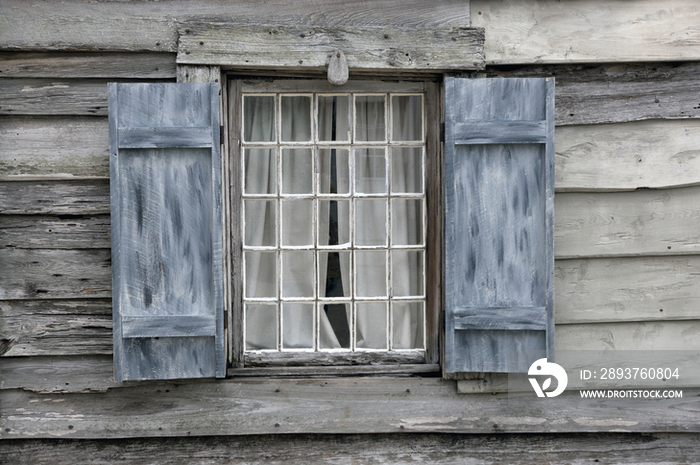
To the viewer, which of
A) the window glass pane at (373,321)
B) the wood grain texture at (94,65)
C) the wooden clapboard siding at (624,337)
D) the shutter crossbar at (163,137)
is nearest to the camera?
the shutter crossbar at (163,137)

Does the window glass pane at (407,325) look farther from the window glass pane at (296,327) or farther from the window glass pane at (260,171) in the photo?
the window glass pane at (260,171)

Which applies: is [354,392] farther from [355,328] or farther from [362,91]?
[362,91]

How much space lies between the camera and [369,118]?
260 centimetres

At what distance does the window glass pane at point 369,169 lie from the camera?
2.60 meters

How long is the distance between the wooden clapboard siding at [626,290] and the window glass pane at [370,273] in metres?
0.78

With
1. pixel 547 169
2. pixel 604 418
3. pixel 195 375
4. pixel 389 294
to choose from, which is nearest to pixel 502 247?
pixel 547 169

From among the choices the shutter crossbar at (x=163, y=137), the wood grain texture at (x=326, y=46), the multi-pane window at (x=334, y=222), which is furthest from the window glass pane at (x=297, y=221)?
the wood grain texture at (x=326, y=46)

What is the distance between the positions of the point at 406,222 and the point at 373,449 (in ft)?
3.40

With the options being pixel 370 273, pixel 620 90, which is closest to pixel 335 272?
pixel 370 273

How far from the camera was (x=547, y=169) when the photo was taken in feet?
7.73

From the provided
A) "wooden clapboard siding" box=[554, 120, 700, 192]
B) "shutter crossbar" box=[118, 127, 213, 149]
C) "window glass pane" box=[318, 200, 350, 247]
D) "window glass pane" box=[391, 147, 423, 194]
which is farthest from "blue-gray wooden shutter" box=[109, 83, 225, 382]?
"wooden clapboard siding" box=[554, 120, 700, 192]

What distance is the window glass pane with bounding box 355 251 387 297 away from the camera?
2.62 metres

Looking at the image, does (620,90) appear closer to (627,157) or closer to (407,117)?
(627,157)

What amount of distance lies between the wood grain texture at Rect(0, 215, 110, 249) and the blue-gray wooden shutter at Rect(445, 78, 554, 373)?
1523mm
